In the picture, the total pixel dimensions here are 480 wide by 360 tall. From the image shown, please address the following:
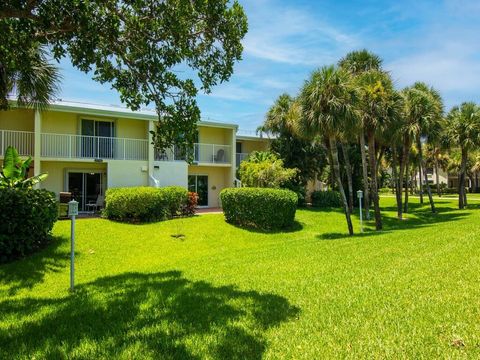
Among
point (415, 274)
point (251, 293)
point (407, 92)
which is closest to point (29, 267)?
point (251, 293)

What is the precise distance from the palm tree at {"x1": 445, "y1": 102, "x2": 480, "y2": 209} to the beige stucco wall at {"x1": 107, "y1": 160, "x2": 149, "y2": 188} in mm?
23096

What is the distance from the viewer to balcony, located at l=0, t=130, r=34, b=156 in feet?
66.4

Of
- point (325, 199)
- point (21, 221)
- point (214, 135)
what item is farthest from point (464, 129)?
point (21, 221)

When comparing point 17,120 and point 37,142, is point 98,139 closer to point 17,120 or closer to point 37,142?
point 37,142

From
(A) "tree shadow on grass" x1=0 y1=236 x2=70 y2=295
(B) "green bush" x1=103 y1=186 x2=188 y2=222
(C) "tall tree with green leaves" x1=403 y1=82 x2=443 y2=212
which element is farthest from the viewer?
(C) "tall tree with green leaves" x1=403 y1=82 x2=443 y2=212

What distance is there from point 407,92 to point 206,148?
13688 mm

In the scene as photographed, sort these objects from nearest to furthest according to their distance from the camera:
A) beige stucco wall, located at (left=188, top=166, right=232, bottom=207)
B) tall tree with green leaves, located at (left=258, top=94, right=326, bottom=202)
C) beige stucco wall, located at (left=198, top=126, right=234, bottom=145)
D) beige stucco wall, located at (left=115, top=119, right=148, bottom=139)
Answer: beige stucco wall, located at (left=115, top=119, right=148, bottom=139) < beige stucco wall, located at (left=198, top=126, right=234, bottom=145) < beige stucco wall, located at (left=188, top=166, right=232, bottom=207) < tall tree with green leaves, located at (left=258, top=94, right=326, bottom=202)

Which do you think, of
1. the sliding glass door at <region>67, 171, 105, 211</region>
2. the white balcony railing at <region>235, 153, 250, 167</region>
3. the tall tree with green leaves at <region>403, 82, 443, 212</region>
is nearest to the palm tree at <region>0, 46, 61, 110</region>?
the sliding glass door at <region>67, 171, 105, 211</region>

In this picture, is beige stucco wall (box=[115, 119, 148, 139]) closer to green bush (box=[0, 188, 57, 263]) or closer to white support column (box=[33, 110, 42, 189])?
white support column (box=[33, 110, 42, 189])

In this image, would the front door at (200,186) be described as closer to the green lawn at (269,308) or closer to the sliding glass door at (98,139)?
the sliding glass door at (98,139)

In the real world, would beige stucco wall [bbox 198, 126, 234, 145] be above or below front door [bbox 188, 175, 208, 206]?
above

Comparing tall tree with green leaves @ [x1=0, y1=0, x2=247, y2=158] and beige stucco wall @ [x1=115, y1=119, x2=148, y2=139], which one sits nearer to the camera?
tall tree with green leaves @ [x1=0, y1=0, x2=247, y2=158]

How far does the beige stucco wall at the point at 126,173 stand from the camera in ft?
73.3

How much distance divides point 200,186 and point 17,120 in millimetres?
11651
